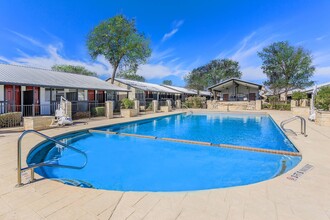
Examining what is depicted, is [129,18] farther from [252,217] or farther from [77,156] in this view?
[252,217]

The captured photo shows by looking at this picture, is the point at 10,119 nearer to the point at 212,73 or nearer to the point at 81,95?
the point at 81,95

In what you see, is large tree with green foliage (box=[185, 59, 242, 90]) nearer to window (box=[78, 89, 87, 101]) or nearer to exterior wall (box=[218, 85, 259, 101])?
exterior wall (box=[218, 85, 259, 101])

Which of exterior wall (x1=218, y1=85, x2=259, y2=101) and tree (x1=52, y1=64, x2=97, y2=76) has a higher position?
tree (x1=52, y1=64, x2=97, y2=76)

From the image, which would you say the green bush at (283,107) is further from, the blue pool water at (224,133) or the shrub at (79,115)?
the shrub at (79,115)

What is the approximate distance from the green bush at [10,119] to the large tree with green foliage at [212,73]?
3739 centimetres

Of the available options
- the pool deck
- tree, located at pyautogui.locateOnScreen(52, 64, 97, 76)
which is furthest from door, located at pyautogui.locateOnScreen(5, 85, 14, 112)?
tree, located at pyautogui.locateOnScreen(52, 64, 97, 76)

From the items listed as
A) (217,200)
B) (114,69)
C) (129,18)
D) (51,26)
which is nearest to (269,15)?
(129,18)

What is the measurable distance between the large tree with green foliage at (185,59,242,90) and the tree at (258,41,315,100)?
1201 centimetres

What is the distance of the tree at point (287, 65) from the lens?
1200 inches

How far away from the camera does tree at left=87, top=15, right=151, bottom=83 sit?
906 inches

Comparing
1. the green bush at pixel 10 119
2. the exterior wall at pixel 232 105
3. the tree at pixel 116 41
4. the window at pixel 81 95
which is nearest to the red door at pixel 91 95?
the window at pixel 81 95

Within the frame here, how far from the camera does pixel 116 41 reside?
23234 mm

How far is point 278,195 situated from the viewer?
118 inches

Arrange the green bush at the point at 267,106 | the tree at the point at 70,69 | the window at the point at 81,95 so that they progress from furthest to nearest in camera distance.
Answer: the tree at the point at 70,69 < the green bush at the point at 267,106 < the window at the point at 81,95
